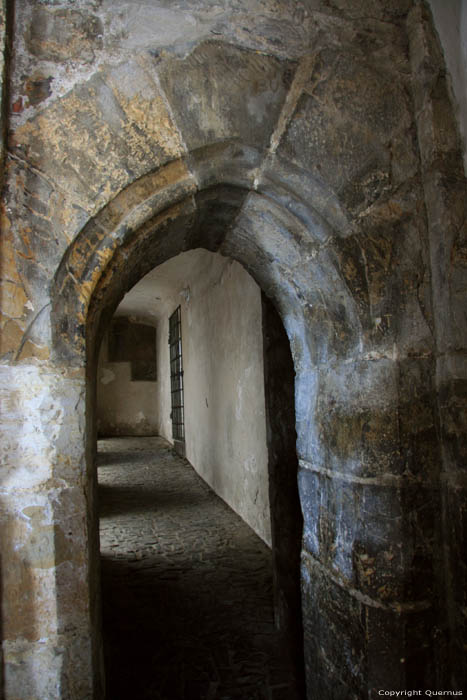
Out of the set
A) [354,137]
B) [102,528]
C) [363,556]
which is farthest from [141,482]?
[354,137]

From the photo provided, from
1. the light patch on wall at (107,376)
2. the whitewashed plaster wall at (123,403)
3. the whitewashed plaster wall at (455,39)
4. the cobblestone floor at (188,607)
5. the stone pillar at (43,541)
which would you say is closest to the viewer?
the stone pillar at (43,541)

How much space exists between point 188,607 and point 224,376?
8.49 feet

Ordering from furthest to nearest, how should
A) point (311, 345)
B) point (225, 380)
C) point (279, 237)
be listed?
point (225, 380), point (311, 345), point (279, 237)

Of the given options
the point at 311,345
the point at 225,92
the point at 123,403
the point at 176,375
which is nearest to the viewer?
the point at 225,92

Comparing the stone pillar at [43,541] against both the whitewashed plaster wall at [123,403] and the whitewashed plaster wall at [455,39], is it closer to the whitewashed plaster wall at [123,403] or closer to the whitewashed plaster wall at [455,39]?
the whitewashed plaster wall at [455,39]

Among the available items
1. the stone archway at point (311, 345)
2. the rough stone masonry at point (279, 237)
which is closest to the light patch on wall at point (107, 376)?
the stone archway at point (311, 345)

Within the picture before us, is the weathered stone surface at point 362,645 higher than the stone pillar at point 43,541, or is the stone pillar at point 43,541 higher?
the stone pillar at point 43,541

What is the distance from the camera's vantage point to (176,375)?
9.08 meters

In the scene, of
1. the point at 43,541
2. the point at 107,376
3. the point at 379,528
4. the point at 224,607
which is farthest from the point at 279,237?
the point at 107,376

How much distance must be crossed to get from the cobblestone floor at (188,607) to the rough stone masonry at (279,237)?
582mm

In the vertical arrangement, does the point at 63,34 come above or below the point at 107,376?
above

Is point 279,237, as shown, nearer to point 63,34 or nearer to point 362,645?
point 63,34

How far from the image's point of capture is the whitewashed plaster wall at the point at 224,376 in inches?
153

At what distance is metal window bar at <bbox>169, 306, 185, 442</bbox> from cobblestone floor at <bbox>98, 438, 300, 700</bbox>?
11.5 ft
